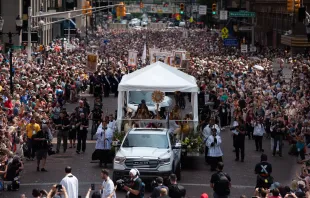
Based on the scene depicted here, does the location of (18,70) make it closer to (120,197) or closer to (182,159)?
(182,159)

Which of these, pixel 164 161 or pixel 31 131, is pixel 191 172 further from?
pixel 31 131

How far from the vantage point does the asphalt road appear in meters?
23.0

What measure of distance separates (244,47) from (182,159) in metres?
44.4

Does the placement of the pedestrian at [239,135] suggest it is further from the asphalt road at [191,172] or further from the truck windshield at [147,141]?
the truck windshield at [147,141]

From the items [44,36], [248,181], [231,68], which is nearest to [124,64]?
[231,68]

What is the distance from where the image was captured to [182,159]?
26891 mm

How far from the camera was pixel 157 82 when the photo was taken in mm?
27500

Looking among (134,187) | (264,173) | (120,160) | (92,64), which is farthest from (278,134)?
(92,64)

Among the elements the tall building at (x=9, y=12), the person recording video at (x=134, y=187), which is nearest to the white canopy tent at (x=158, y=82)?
the person recording video at (x=134, y=187)

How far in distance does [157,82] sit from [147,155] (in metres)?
5.25

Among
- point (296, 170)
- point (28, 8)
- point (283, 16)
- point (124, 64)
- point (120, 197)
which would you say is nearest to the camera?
point (120, 197)

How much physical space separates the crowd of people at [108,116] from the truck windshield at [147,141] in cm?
259

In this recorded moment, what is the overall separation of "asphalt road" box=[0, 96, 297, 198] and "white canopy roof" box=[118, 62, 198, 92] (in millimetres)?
2233

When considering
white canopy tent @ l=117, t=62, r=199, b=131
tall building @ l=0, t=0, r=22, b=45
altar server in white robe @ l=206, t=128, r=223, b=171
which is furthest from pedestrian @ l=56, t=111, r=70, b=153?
tall building @ l=0, t=0, r=22, b=45
